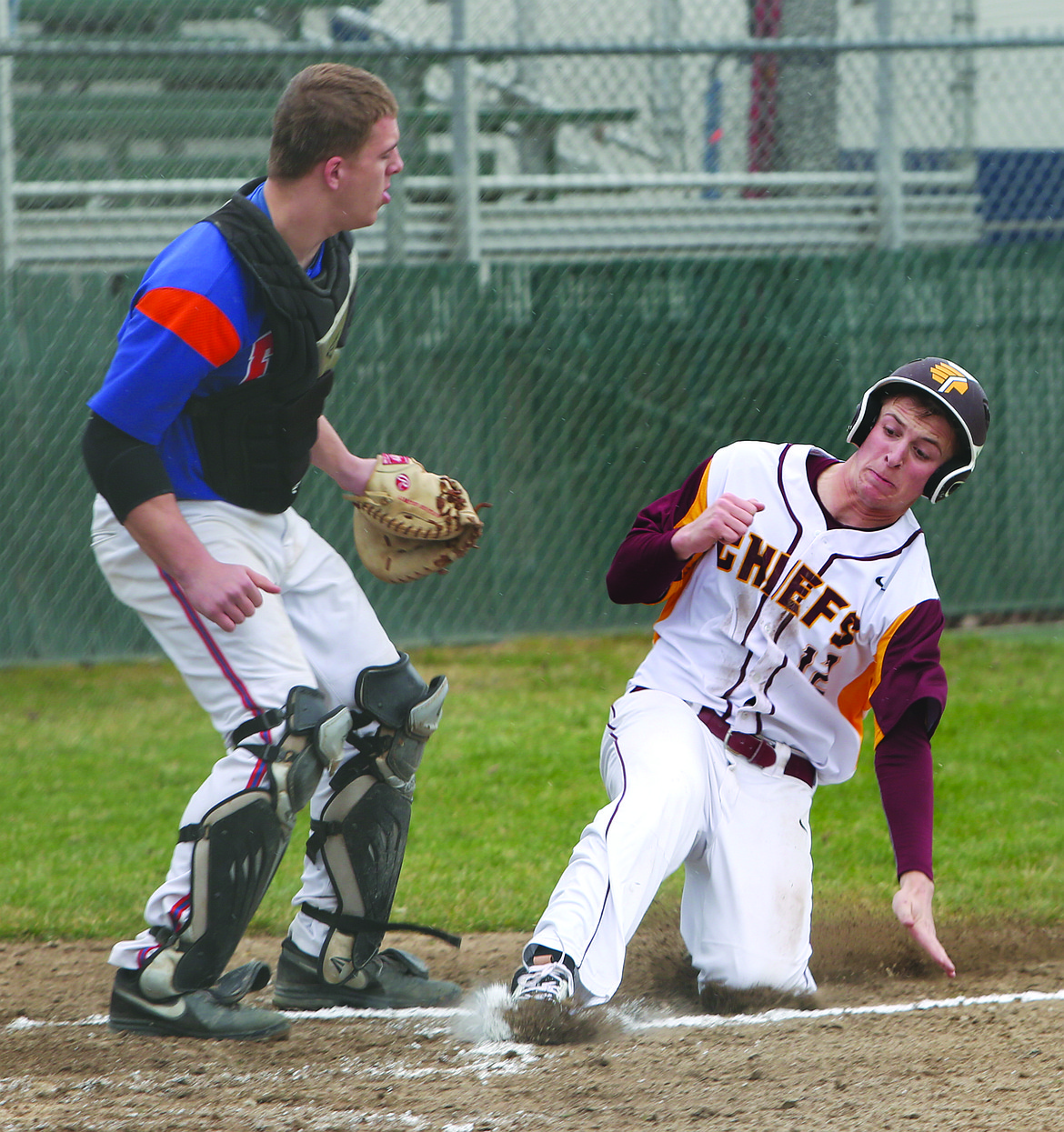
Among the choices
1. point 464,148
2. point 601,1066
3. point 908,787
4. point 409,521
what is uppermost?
point 464,148

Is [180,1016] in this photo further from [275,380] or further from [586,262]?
[586,262]

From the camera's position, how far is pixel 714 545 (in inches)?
132

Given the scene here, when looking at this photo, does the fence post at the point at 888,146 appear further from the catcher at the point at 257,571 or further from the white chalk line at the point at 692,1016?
the white chalk line at the point at 692,1016

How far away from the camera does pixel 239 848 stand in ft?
9.38

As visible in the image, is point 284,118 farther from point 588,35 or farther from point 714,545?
point 588,35

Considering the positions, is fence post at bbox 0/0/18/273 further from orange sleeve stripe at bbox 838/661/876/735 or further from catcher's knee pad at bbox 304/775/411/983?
orange sleeve stripe at bbox 838/661/876/735

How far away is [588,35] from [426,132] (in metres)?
1.09

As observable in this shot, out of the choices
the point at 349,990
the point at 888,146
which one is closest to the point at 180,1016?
the point at 349,990

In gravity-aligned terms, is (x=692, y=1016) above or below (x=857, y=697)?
below

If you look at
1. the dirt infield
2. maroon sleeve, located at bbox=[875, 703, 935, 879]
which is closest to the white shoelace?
the dirt infield

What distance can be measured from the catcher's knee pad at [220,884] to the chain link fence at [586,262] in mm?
4317

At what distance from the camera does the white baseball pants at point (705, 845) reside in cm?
294

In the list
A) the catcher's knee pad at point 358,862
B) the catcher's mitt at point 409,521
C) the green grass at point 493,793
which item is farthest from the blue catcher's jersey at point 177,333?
the green grass at point 493,793

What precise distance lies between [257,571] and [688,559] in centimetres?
103
